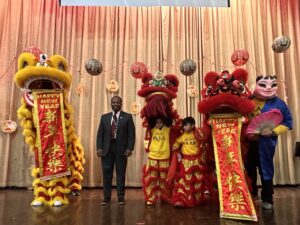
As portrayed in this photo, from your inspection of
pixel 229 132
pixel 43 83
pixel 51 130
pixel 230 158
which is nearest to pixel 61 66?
pixel 43 83

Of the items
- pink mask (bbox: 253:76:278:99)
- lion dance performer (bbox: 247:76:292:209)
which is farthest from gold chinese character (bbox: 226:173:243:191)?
pink mask (bbox: 253:76:278:99)

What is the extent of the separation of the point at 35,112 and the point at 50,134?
319mm

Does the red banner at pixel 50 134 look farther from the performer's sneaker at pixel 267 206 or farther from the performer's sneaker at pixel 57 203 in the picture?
the performer's sneaker at pixel 267 206

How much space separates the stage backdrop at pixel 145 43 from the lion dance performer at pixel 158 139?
5.10 feet

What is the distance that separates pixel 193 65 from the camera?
14.4 ft

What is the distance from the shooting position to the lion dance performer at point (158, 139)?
3.72 metres

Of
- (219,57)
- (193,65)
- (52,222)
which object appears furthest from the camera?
(219,57)

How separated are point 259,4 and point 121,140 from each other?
3834 mm

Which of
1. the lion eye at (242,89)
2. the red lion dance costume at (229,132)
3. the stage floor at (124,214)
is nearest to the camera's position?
the stage floor at (124,214)

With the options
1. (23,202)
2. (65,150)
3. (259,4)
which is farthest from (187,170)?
(259,4)

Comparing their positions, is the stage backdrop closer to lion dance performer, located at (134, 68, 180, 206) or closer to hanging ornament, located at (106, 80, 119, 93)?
hanging ornament, located at (106, 80, 119, 93)

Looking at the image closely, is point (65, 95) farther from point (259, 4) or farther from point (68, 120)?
point (259, 4)

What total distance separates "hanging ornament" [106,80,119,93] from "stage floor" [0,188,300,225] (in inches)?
78.1

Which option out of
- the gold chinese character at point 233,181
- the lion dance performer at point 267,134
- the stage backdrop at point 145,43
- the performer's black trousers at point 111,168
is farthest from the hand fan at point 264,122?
the stage backdrop at point 145,43
